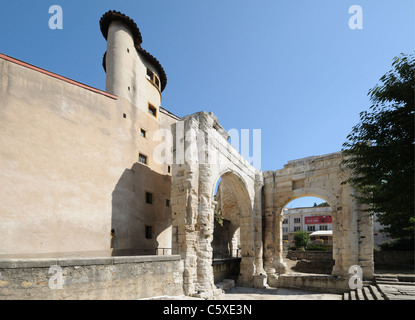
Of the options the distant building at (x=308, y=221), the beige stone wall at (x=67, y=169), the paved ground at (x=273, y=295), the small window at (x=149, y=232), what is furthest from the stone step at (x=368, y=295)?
the distant building at (x=308, y=221)

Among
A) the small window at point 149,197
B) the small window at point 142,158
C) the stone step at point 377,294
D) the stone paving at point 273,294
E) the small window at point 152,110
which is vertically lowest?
the stone paving at point 273,294

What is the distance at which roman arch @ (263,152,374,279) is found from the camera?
1339 centimetres

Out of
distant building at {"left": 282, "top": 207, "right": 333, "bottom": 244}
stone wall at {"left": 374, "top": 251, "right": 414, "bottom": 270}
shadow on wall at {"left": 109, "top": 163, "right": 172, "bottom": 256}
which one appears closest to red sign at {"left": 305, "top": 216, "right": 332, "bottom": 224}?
distant building at {"left": 282, "top": 207, "right": 333, "bottom": 244}

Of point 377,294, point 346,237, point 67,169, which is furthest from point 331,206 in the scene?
point 67,169

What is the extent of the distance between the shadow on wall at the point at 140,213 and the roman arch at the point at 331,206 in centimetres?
655

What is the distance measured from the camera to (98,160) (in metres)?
11.7

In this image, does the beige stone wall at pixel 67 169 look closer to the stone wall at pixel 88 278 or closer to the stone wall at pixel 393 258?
the stone wall at pixel 88 278

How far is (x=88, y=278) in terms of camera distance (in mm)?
6758

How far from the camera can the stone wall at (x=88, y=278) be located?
5.72 meters

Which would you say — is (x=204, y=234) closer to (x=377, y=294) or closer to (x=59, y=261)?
(x=59, y=261)

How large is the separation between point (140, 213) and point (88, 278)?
21.0ft

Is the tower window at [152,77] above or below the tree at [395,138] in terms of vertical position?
above

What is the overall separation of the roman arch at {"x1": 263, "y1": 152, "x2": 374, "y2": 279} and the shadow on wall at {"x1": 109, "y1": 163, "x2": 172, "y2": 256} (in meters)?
6.55
